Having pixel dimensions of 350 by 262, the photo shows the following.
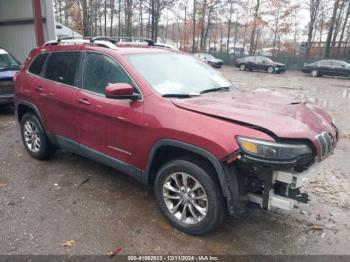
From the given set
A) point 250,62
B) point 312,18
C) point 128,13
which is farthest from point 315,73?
point 128,13

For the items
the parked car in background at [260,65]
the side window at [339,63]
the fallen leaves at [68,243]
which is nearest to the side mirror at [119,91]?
the fallen leaves at [68,243]

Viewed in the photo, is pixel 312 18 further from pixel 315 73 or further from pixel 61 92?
pixel 61 92

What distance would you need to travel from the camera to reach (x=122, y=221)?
3.53 m

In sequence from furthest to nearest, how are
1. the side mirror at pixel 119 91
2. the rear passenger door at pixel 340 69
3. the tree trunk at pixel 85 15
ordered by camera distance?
the tree trunk at pixel 85 15, the rear passenger door at pixel 340 69, the side mirror at pixel 119 91

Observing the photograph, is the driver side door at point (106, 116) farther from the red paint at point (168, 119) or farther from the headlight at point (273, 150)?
the headlight at point (273, 150)

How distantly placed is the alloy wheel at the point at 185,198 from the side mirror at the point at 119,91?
949mm

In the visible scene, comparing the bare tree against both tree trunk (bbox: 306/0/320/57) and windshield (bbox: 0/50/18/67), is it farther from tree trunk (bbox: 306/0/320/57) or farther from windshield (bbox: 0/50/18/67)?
windshield (bbox: 0/50/18/67)

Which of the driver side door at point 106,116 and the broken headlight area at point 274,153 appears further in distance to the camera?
the driver side door at point 106,116

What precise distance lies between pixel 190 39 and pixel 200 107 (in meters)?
50.9

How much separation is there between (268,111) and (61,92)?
2754 mm

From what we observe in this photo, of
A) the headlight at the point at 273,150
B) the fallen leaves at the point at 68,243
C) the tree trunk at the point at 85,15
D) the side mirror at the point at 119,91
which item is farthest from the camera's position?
the tree trunk at the point at 85,15

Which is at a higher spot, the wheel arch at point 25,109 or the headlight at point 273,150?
the headlight at point 273,150

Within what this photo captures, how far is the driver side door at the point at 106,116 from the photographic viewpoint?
139 inches

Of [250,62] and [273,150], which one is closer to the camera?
[273,150]
